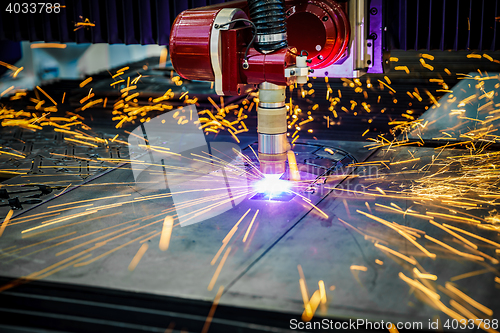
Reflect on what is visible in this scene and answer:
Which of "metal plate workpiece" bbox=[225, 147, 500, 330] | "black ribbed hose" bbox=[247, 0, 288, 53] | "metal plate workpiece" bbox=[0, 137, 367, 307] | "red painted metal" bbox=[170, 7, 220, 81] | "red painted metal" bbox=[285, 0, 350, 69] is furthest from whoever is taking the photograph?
"red painted metal" bbox=[285, 0, 350, 69]

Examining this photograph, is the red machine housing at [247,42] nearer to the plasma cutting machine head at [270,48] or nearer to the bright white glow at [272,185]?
the plasma cutting machine head at [270,48]

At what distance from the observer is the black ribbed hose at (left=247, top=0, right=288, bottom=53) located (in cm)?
166

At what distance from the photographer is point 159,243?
1.54 meters

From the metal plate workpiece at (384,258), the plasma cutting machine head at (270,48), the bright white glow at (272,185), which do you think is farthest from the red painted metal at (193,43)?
the metal plate workpiece at (384,258)

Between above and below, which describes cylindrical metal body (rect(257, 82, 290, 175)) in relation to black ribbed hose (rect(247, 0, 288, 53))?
below

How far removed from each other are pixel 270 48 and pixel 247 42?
17cm

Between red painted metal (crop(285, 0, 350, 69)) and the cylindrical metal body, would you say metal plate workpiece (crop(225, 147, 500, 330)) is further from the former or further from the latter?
red painted metal (crop(285, 0, 350, 69))

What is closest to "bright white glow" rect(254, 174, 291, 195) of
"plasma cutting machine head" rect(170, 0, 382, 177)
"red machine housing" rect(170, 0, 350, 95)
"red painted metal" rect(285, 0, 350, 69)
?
"plasma cutting machine head" rect(170, 0, 382, 177)

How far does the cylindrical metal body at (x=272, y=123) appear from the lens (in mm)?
1811

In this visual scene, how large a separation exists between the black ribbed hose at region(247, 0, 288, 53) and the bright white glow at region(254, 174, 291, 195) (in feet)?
2.05

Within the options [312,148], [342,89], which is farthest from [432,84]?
[312,148]

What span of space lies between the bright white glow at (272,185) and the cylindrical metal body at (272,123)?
13cm

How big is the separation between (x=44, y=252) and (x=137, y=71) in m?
4.02

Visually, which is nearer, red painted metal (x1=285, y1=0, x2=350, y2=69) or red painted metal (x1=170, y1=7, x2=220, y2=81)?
red painted metal (x1=170, y1=7, x2=220, y2=81)
